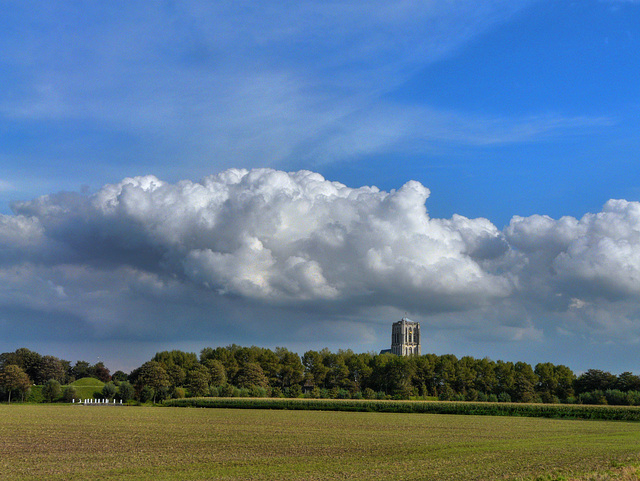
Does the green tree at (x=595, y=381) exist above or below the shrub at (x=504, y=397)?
above

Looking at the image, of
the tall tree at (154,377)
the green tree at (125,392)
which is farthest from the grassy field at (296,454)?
the green tree at (125,392)

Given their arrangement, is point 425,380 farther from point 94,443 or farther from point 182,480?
point 182,480

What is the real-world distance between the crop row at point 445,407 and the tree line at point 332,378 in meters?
21.2

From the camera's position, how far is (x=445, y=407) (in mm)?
105812

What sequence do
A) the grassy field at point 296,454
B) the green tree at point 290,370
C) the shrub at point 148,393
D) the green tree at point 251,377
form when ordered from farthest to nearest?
the green tree at point 290,370 < the green tree at point 251,377 < the shrub at point 148,393 < the grassy field at point 296,454

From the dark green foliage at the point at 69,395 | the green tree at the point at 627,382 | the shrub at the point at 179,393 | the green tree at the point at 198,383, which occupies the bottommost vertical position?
the dark green foliage at the point at 69,395

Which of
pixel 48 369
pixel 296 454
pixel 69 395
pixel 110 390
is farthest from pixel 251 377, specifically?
pixel 296 454

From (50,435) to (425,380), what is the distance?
459 feet

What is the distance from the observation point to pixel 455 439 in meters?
48.7

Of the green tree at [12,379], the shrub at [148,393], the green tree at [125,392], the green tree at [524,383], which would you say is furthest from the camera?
the green tree at [524,383]

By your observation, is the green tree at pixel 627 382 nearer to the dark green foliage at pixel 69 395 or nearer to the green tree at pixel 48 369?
the dark green foliage at pixel 69 395

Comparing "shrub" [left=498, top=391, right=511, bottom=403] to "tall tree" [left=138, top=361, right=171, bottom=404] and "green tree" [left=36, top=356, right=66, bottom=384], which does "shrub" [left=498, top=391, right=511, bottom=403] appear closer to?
"tall tree" [left=138, top=361, right=171, bottom=404]

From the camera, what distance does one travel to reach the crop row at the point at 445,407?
93.9m

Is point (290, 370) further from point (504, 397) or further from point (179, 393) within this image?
point (504, 397)
